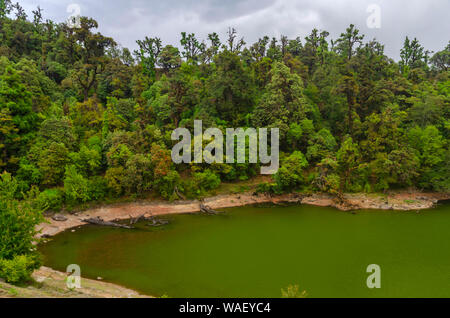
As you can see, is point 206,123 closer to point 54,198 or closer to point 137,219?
point 137,219

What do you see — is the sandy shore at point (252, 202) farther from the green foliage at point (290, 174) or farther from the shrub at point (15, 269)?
the shrub at point (15, 269)

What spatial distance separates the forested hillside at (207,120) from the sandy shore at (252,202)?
131 centimetres

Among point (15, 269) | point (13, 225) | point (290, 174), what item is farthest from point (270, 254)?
point (13, 225)

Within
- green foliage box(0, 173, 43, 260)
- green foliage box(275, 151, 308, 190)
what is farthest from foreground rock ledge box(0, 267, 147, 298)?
green foliage box(275, 151, 308, 190)

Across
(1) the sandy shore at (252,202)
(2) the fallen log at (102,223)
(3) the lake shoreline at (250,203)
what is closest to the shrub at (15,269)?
(2) the fallen log at (102,223)

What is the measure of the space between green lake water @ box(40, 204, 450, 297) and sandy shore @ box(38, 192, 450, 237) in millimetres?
1547

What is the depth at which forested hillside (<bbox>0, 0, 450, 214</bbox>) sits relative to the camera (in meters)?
26.8

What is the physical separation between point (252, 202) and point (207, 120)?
1229 cm

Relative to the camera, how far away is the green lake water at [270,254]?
14.4m

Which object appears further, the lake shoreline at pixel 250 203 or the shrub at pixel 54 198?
the lake shoreline at pixel 250 203

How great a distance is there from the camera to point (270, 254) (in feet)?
58.7

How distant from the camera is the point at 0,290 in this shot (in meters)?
10.4
